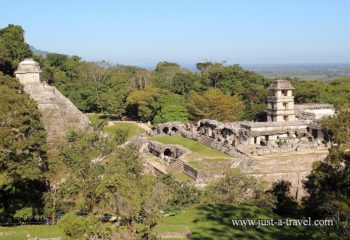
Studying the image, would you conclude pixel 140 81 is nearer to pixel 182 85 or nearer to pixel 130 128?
pixel 182 85

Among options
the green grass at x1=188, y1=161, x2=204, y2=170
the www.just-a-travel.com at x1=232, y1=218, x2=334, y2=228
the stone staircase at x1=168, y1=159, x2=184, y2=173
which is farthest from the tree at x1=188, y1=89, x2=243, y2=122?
the www.just-a-travel.com at x1=232, y1=218, x2=334, y2=228

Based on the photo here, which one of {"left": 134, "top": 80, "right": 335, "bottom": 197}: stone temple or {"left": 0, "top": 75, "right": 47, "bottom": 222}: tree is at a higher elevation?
{"left": 0, "top": 75, "right": 47, "bottom": 222}: tree

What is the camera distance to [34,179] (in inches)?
866

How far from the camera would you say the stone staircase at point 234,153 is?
109 ft

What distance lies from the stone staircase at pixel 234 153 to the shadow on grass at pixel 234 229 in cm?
1292

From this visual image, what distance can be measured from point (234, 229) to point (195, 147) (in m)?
22.4

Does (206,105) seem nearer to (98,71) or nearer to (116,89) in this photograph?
(116,89)

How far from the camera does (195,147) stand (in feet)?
130

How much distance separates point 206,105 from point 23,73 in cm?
2185

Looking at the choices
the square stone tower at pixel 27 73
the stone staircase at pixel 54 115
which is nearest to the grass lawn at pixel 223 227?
the stone staircase at pixel 54 115

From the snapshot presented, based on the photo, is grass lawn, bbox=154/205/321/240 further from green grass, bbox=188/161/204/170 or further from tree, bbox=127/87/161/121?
tree, bbox=127/87/161/121

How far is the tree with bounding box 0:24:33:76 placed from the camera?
161 feet

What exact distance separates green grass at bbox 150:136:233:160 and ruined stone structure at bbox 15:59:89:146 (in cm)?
784

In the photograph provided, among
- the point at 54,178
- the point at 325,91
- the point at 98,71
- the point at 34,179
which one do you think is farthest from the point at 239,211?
the point at 98,71
